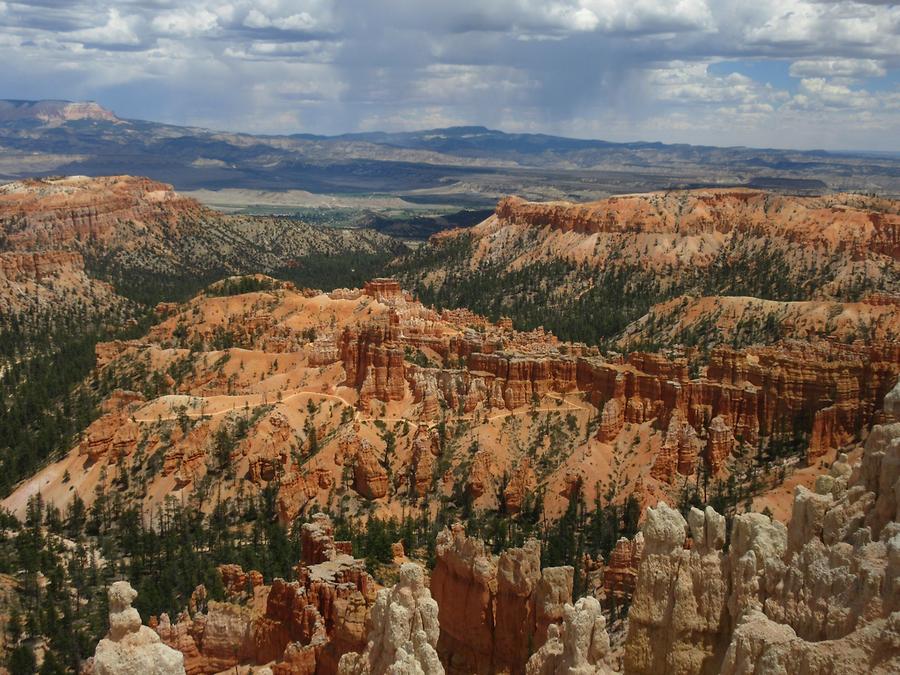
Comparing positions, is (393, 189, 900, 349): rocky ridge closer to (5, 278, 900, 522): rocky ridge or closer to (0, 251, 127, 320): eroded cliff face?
(5, 278, 900, 522): rocky ridge


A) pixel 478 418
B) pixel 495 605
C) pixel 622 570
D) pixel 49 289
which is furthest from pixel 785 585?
pixel 49 289

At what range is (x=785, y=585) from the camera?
2553cm

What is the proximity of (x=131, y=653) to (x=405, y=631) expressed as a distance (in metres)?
7.72

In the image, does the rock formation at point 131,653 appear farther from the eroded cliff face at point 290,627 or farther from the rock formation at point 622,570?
the rock formation at point 622,570

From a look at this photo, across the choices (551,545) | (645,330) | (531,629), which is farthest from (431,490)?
(645,330)

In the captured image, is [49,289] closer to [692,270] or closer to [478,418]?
[692,270]

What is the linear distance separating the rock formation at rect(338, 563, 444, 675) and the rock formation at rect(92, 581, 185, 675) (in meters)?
5.95

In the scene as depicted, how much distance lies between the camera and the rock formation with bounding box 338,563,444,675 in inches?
1033

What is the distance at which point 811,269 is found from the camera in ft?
476

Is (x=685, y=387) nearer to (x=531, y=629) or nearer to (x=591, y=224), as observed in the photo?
(x=531, y=629)

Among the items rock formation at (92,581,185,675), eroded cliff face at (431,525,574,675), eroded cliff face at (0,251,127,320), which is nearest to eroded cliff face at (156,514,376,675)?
eroded cliff face at (431,525,574,675)

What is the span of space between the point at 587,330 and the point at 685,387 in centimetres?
5825

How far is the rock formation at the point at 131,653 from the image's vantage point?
71.4ft

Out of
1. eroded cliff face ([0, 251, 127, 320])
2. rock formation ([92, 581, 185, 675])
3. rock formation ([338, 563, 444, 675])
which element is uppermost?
rock formation ([92, 581, 185, 675])
